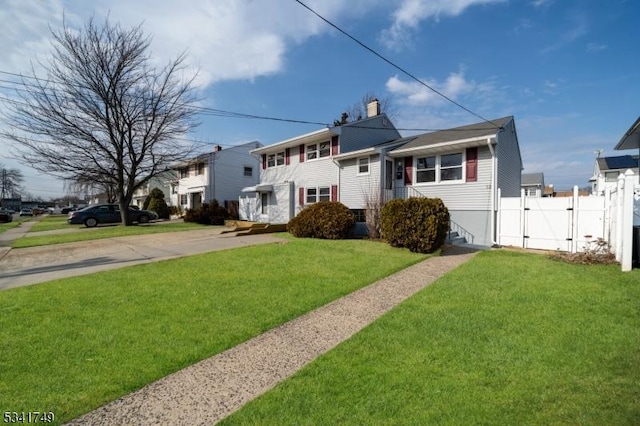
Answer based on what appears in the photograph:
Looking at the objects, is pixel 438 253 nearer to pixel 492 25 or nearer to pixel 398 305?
pixel 398 305

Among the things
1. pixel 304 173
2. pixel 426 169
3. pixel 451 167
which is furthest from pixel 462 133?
pixel 304 173

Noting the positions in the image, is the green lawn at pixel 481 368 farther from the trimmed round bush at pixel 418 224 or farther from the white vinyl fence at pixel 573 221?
the trimmed round bush at pixel 418 224

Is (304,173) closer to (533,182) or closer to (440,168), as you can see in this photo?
(440,168)

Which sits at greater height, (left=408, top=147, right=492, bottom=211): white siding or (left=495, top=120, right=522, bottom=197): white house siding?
(left=495, top=120, right=522, bottom=197): white house siding

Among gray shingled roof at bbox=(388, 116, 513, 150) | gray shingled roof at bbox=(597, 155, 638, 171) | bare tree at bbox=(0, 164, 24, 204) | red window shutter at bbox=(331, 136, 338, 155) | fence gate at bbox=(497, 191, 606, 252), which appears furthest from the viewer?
bare tree at bbox=(0, 164, 24, 204)

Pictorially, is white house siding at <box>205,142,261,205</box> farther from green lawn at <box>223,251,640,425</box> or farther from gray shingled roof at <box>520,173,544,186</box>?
gray shingled roof at <box>520,173,544,186</box>

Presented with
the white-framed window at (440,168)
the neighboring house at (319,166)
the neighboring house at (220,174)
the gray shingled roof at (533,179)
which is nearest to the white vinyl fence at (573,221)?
the white-framed window at (440,168)

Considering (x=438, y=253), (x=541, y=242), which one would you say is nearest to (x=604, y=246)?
(x=541, y=242)

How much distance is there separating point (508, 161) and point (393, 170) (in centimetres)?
519

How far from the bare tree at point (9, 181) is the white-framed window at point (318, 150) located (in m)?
97.1

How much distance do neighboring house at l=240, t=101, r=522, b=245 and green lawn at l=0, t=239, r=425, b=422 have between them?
19.1 ft

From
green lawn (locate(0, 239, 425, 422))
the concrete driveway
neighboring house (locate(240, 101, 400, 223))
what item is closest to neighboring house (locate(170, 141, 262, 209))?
neighboring house (locate(240, 101, 400, 223))

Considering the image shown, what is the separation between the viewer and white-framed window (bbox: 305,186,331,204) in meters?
19.0

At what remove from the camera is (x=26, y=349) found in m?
4.02
